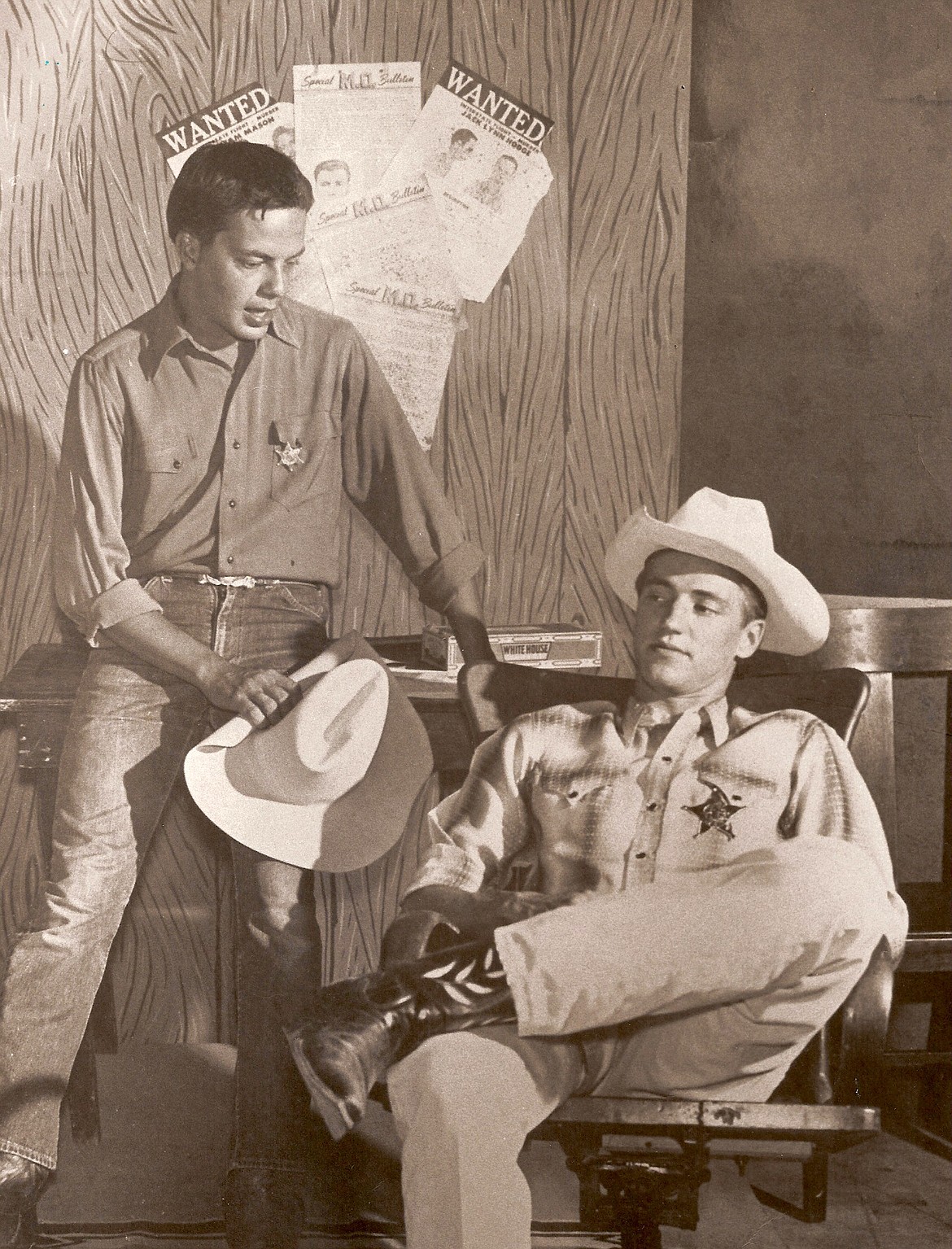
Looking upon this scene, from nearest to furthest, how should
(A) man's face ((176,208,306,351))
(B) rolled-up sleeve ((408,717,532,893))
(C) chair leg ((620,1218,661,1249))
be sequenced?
1. (C) chair leg ((620,1218,661,1249))
2. (B) rolled-up sleeve ((408,717,532,893))
3. (A) man's face ((176,208,306,351))

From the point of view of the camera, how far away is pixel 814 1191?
2.54 m

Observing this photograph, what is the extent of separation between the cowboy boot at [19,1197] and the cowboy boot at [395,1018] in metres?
0.62

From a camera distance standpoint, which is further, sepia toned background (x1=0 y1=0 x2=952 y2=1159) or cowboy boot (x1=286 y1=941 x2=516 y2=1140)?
sepia toned background (x1=0 y1=0 x2=952 y2=1159)

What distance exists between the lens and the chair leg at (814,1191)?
2506mm

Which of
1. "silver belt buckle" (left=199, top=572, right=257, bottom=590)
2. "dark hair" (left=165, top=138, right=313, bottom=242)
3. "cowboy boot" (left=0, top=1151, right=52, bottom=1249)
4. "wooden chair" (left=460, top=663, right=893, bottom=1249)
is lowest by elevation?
"cowboy boot" (left=0, top=1151, right=52, bottom=1249)

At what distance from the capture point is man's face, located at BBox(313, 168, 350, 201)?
2.55 metres

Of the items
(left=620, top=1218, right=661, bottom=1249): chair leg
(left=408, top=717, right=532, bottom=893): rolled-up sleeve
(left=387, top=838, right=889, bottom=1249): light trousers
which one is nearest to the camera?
(left=387, top=838, right=889, bottom=1249): light trousers

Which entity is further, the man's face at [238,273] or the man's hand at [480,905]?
the man's face at [238,273]

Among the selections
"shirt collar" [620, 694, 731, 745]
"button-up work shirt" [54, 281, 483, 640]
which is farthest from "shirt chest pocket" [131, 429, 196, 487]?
"shirt collar" [620, 694, 731, 745]

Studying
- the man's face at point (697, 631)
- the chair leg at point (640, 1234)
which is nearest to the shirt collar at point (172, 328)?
the man's face at point (697, 631)

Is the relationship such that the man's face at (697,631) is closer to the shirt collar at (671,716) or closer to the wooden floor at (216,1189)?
the shirt collar at (671,716)

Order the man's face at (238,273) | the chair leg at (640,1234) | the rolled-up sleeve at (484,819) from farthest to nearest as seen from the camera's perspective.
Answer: the man's face at (238,273) → the rolled-up sleeve at (484,819) → the chair leg at (640,1234)

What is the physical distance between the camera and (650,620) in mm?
2492

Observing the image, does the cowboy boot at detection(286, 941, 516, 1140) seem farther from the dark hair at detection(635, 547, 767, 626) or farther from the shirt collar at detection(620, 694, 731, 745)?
the dark hair at detection(635, 547, 767, 626)
